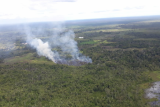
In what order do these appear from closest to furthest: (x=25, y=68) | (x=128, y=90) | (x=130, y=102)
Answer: (x=130, y=102) → (x=128, y=90) → (x=25, y=68)

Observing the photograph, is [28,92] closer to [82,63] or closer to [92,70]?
[92,70]

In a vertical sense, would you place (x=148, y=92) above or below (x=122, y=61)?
below

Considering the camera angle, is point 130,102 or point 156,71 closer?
point 130,102

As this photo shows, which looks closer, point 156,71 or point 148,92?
point 148,92

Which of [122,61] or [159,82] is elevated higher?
[122,61]

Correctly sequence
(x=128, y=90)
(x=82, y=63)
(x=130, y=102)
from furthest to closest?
(x=82, y=63) < (x=128, y=90) < (x=130, y=102)

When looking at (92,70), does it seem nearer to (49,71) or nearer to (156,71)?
(49,71)

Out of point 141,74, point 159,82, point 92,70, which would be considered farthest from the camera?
point 92,70

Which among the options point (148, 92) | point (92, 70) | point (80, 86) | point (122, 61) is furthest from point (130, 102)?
point (122, 61)

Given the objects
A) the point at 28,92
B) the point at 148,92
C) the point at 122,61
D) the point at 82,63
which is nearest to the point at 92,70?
the point at 82,63
